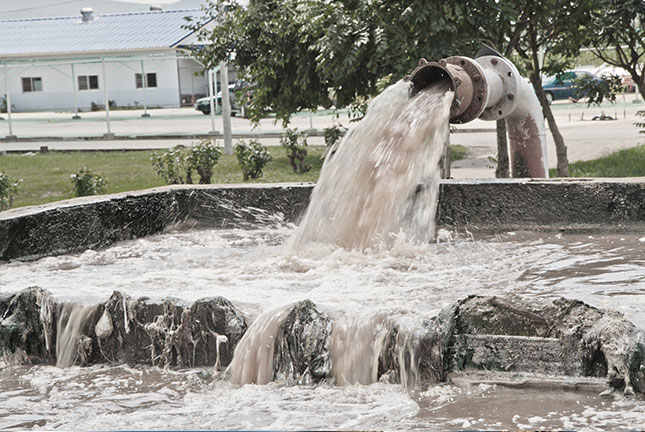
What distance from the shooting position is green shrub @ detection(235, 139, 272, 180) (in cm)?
1286

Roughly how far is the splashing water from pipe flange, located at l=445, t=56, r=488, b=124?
6.1 inches

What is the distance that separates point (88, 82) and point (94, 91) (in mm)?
502

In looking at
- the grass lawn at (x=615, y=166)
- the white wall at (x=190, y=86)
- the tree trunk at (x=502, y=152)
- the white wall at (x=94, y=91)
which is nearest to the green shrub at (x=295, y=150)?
the grass lawn at (x=615, y=166)

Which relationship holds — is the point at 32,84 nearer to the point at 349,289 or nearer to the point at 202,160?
the point at 202,160

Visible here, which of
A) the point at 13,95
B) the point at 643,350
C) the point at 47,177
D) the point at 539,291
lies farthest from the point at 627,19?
the point at 13,95

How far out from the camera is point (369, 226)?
5.25 metres

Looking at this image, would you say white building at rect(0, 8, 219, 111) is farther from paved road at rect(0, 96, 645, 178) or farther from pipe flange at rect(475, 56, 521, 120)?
Answer: pipe flange at rect(475, 56, 521, 120)

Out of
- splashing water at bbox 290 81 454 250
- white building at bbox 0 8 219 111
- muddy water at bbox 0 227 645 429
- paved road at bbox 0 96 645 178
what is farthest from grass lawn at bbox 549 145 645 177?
white building at bbox 0 8 219 111

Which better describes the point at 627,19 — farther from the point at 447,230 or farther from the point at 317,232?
A: the point at 317,232

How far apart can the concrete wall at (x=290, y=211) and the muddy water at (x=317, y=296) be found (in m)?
0.14

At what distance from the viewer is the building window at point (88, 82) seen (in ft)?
125

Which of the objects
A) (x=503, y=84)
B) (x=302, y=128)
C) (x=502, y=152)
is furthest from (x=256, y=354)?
(x=302, y=128)

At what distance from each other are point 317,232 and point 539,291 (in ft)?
5.08

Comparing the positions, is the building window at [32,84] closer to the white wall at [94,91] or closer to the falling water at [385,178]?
the white wall at [94,91]
